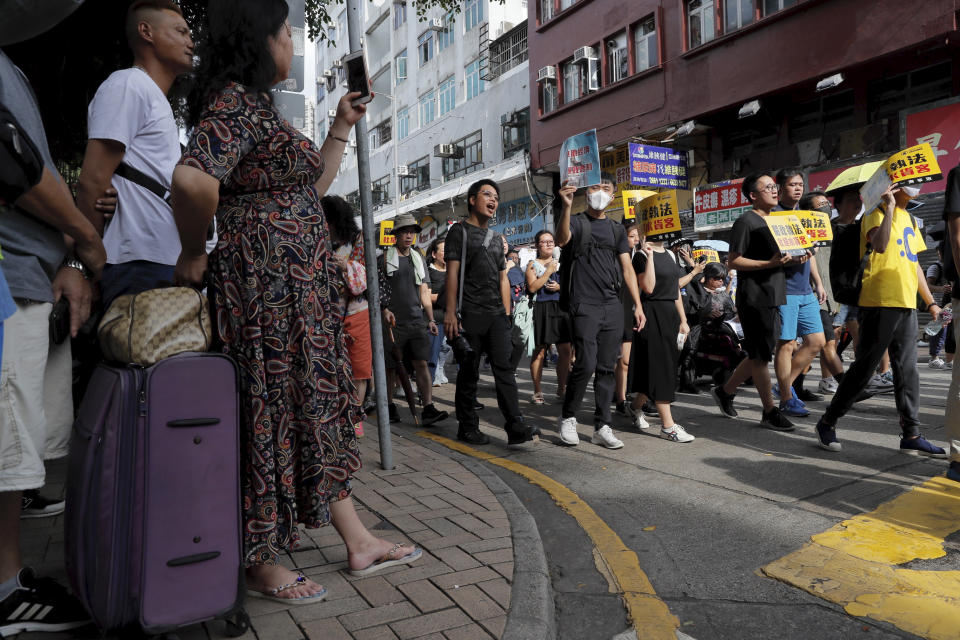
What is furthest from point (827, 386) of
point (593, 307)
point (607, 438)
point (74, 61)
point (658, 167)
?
point (658, 167)

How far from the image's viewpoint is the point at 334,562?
2.87m

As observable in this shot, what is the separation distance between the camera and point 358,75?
3.09 metres

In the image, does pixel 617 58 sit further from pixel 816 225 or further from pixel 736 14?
pixel 816 225

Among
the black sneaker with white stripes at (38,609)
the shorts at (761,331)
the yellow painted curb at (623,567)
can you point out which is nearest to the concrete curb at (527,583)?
the yellow painted curb at (623,567)

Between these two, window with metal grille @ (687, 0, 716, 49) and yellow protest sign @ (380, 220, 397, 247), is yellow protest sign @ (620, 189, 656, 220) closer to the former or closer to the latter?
yellow protest sign @ (380, 220, 397, 247)

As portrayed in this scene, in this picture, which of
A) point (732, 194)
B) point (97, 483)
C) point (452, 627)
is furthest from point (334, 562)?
point (732, 194)

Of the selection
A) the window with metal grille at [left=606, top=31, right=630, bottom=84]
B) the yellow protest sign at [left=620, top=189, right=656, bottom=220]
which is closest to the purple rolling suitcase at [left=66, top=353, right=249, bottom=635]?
the yellow protest sign at [left=620, top=189, right=656, bottom=220]

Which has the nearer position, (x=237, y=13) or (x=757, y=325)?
(x=237, y=13)

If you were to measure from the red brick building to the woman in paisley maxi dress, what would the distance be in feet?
43.5

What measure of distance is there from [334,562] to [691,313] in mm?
6097

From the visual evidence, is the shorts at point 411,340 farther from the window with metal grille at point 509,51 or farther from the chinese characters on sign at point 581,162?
the window with metal grille at point 509,51

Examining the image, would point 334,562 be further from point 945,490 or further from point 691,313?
point 691,313

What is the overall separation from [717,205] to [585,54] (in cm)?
613

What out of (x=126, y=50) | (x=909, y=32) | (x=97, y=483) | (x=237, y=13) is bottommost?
(x=97, y=483)
